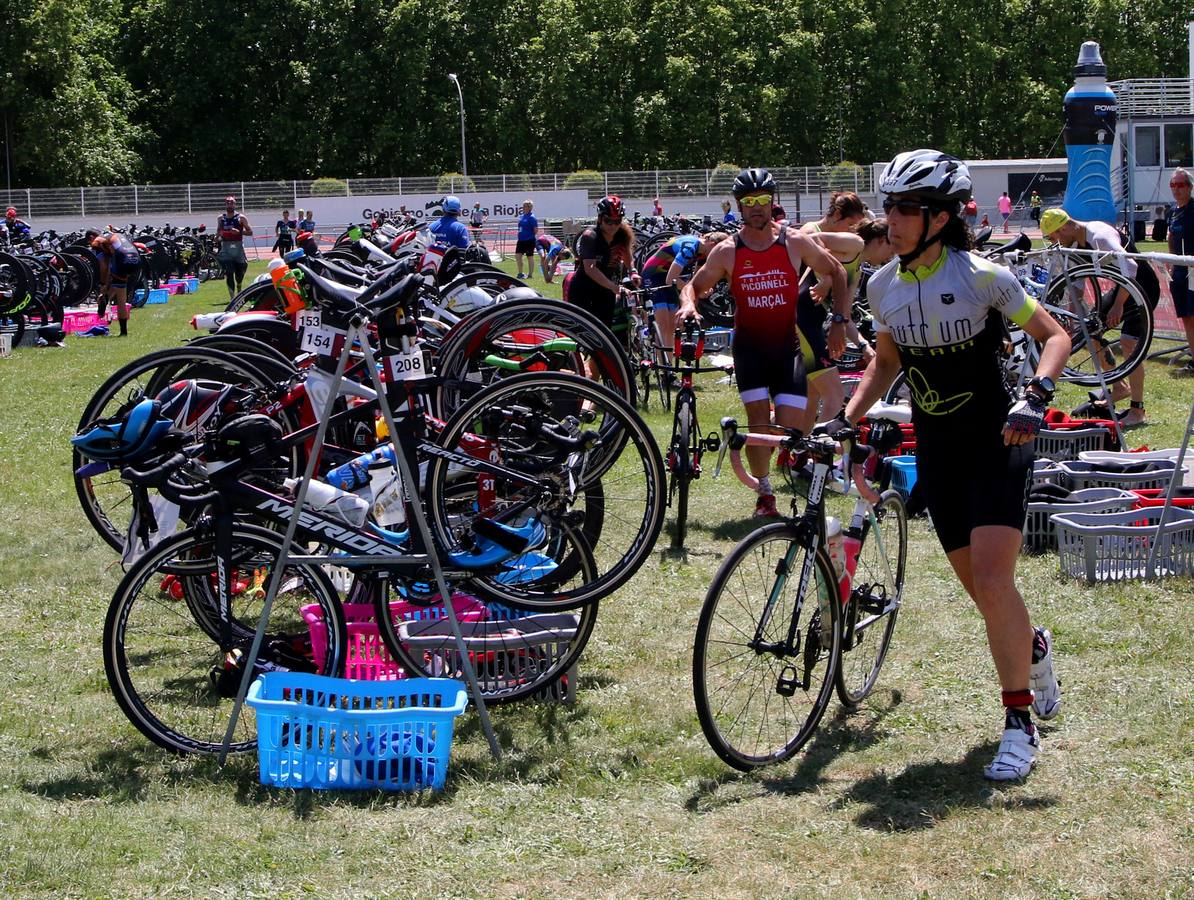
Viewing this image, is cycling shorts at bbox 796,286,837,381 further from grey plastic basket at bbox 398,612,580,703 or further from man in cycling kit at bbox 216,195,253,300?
man in cycling kit at bbox 216,195,253,300

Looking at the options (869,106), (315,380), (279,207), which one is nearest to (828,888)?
(315,380)

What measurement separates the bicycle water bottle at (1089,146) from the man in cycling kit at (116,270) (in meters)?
13.3

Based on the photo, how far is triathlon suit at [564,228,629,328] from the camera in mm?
11758

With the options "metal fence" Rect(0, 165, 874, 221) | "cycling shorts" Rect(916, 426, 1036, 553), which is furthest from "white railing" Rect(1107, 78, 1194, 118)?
"cycling shorts" Rect(916, 426, 1036, 553)

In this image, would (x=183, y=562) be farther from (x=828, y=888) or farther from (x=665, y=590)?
(x=665, y=590)

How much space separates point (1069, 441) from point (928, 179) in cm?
508

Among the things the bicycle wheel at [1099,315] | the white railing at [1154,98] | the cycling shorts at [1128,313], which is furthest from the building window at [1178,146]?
the cycling shorts at [1128,313]

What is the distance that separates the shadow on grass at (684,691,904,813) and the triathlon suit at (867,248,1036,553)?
816 millimetres

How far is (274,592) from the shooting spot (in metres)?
4.94

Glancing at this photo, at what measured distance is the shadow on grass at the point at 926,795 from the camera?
445cm

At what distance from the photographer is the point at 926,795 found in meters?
4.66

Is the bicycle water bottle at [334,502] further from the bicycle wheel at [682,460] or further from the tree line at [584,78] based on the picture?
the tree line at [584,78]

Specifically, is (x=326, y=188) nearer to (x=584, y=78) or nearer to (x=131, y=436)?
(x=584, y=78)

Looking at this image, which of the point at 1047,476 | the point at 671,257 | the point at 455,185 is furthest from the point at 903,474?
the point at 455,185
